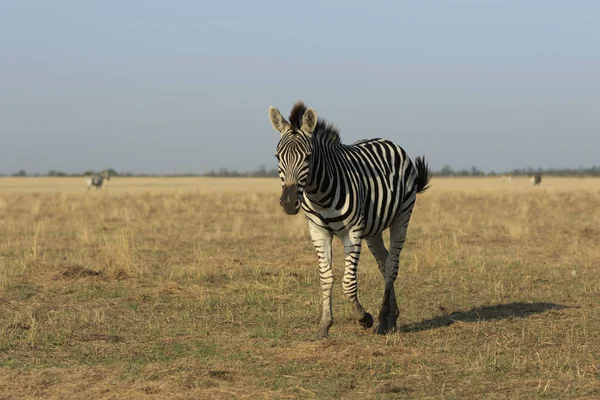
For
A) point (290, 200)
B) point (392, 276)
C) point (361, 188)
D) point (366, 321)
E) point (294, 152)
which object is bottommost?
point (366, 321)

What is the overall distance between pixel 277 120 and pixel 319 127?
0.55 meters

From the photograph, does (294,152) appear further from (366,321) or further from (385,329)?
(385,329)

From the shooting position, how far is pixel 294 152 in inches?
273

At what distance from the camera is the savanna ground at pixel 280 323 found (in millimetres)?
5941

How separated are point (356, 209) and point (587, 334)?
285cm

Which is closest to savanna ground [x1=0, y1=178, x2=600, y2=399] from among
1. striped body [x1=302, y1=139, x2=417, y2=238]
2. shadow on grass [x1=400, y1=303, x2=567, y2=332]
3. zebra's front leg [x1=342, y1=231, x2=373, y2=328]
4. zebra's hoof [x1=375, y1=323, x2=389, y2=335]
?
shadow on grass [x1=400, y1=303, x2=567, y2=332]

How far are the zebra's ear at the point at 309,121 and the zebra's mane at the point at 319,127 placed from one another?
0.13 meters

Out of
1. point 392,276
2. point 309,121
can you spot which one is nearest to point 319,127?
point 309,121

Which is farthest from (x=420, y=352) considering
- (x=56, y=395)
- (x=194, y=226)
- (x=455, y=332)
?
(x=194, y=226)

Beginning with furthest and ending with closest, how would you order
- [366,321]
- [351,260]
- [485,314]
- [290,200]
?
[485,314] < [366,321] < [351,260] < [290,200]

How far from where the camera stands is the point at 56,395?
5594 millimetres

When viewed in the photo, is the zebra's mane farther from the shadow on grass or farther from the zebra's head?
the shadow on grass

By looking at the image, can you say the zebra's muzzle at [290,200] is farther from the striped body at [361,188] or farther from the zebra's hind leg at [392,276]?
the zebra's hind leg at [392,276]

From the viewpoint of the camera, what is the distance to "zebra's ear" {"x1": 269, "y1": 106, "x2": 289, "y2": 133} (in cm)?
737
